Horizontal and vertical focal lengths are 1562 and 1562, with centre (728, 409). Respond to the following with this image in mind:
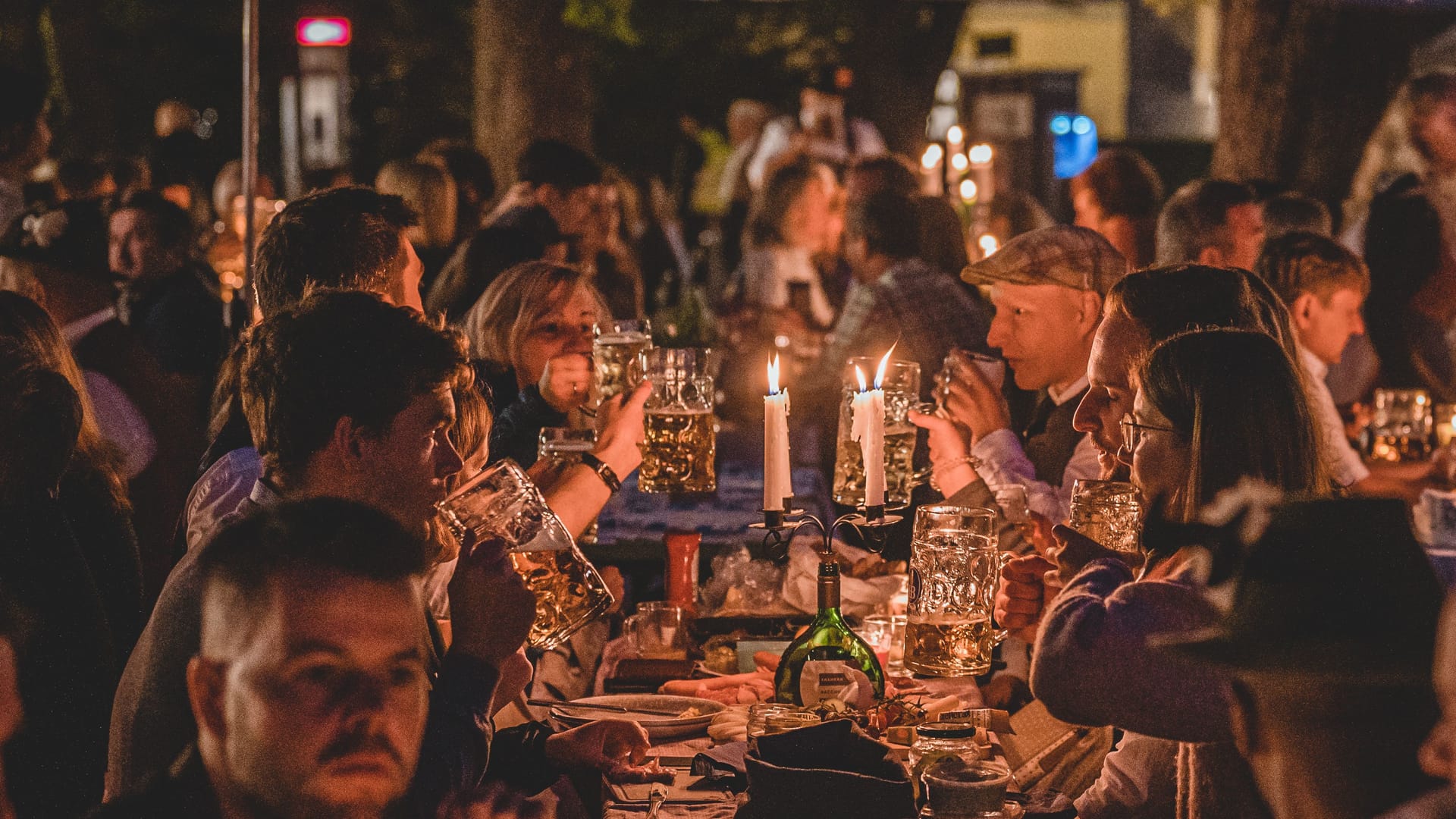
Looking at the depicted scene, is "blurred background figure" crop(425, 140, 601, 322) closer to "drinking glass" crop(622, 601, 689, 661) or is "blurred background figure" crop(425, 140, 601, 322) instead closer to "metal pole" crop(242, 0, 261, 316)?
"metal pole" crop(242, 0, 261, 316)

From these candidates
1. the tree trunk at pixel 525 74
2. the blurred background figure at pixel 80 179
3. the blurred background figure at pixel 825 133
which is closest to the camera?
the blurred background figure at pixel 80 179

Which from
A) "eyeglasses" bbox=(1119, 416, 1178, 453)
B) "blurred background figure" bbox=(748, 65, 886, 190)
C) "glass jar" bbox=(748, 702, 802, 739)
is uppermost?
"blurred background figure" bbox=(748, 65, 886, 190)

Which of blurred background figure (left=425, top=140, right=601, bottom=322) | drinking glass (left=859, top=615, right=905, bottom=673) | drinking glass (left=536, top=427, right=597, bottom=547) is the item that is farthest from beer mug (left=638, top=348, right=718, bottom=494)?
blurred background figure (left=425, top=140, right=601, bottom=322)

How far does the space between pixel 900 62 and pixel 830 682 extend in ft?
46.3

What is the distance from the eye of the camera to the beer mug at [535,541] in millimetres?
2639

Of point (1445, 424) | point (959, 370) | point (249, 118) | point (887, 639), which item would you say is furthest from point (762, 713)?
point (1445, 424)

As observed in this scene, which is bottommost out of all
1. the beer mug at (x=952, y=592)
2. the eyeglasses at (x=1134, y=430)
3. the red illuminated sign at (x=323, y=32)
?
the beer mug at (x=952, y=592)

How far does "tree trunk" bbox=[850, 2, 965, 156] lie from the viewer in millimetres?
16141

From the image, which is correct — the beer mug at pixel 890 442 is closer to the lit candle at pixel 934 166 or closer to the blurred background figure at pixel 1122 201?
the blurred background figure at pixel 1122 201

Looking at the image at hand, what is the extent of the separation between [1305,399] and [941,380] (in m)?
1.75

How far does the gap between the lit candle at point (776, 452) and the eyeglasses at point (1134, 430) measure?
24.7 inches

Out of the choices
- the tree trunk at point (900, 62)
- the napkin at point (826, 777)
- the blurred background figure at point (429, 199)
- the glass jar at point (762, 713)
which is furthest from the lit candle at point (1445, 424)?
the tree trunk at point (900, 62)

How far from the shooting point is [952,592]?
305cm

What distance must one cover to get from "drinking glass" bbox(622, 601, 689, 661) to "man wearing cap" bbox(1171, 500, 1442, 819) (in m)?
2.00
